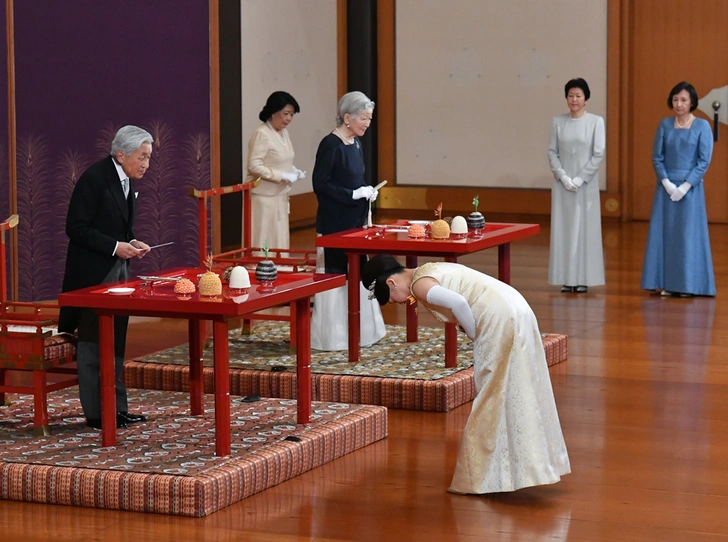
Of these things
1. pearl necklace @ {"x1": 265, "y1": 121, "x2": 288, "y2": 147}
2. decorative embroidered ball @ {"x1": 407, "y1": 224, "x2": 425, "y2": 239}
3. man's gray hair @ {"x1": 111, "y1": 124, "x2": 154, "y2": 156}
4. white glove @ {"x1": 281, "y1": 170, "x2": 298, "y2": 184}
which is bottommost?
decorative embroidered ball @ {"x1": 407, "y1": 224, "x2": 425, "y2": 239}

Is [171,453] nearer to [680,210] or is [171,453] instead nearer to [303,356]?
[303,356]

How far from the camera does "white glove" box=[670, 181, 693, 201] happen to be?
29.0 ft

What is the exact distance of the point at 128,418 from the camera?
531 centimetres

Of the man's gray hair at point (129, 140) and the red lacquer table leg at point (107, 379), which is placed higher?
the man's gray hair at point (129, 140)

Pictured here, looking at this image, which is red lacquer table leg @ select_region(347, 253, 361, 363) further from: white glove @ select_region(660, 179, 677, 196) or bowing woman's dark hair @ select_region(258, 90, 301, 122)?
white glove @ select_region(660, 179, 677, 196)

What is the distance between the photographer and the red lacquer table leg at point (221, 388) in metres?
4.70

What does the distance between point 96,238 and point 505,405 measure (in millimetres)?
1725

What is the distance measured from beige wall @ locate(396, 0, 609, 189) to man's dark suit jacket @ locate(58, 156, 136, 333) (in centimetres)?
894

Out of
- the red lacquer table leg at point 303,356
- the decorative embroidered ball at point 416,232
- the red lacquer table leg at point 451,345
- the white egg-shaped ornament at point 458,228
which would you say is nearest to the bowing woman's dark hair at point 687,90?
the white egg-shaped ornament at point 458,228

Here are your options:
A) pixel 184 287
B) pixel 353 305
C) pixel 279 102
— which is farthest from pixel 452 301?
pixel 279 102

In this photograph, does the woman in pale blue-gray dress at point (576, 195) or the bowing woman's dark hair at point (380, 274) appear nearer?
the bowing woman's dark hair at point (380, 274)

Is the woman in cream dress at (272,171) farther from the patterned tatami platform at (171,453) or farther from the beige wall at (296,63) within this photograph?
the beige wall at (296,63)

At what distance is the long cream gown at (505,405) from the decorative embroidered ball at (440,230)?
72.6 inches

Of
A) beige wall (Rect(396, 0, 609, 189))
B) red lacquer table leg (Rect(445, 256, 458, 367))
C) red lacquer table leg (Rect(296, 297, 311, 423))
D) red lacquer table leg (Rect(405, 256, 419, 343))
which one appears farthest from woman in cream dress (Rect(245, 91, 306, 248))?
beige wall (Rect(396, 0, 609, 189))
